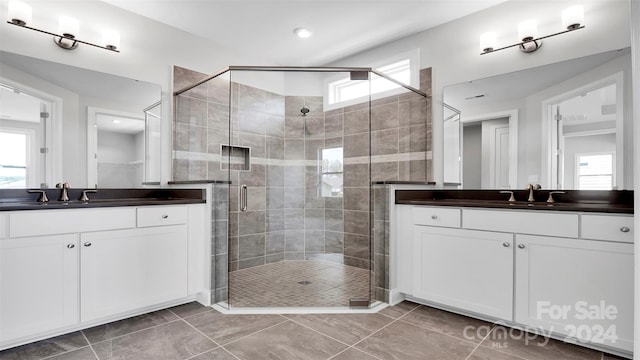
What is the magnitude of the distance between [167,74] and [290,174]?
5.07 feet

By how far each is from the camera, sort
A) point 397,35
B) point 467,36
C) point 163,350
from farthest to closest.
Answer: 1. point 397,35
2. point 467,36
3. point 163,350

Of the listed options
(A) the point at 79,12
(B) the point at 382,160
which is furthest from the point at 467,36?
(A) the point at 79,12

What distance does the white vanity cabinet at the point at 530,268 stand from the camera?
1.76 metres

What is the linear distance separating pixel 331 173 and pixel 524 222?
5.69ft

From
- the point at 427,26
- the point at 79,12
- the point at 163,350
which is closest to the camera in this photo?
the point at 163,350

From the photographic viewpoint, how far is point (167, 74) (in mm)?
3021

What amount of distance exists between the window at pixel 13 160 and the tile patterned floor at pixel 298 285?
5.52 ft

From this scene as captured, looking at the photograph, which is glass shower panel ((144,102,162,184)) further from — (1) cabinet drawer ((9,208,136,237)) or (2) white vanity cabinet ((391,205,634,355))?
(2) white vanity cabinet ((391,205,634,355))

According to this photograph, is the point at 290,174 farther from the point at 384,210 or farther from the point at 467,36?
the point at 467,36

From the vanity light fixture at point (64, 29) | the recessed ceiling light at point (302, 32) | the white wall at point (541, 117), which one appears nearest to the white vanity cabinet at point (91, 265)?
the vanity light fixture at point (64, 29)

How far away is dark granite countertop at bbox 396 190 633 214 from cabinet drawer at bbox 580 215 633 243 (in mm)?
42

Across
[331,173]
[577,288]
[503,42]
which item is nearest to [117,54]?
[331,173]

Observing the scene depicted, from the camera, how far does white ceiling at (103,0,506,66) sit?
2.70 metres

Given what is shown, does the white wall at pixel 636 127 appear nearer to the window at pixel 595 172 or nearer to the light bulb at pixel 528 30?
the window at pixel 595 172
